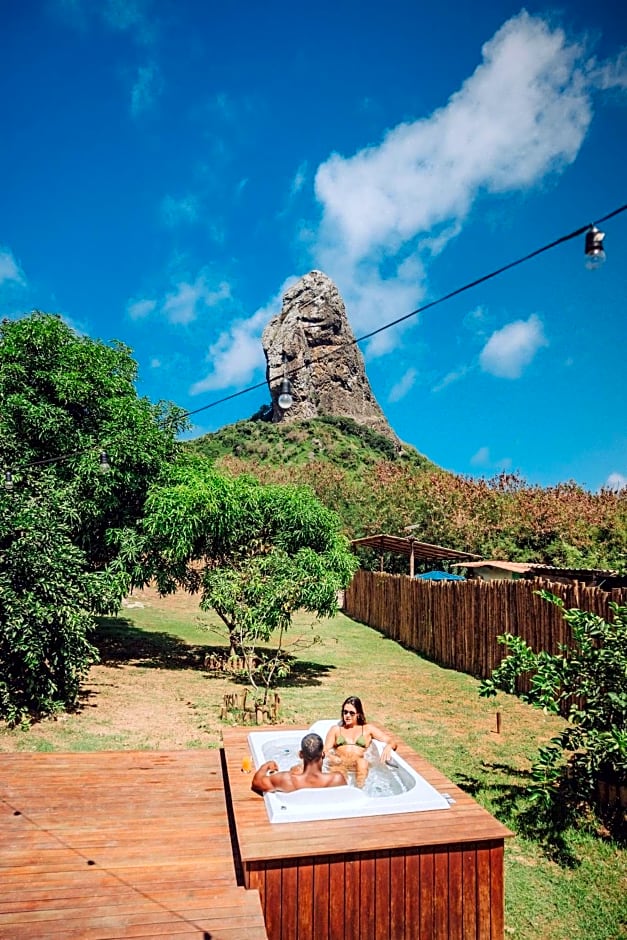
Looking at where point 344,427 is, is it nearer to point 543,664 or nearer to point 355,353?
point 355,353

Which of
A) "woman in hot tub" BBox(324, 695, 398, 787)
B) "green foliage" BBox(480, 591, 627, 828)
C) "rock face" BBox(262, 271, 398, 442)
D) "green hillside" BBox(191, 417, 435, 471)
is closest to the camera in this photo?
"green foliage" BBox(480, 591, 627, 828)

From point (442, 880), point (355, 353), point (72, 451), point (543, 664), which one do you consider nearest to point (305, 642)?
point (72, 451)

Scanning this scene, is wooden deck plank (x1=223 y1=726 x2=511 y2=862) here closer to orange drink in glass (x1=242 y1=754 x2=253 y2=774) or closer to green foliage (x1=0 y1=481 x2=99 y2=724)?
orange drink in glass (x1=242 y1=754 x2=253 y2=774)

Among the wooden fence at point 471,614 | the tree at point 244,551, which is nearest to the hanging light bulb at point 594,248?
the wooden fence at point 471,614

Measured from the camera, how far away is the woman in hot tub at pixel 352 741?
5.85 metres

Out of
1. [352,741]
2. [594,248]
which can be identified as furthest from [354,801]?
[594,248]

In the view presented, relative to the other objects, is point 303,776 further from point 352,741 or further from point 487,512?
point 487,512

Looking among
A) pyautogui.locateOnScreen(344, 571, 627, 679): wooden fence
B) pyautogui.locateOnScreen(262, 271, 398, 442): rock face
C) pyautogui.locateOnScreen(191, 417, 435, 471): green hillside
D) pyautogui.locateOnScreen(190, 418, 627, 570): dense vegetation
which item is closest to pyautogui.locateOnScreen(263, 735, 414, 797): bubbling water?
pyautogui.locateOnScreen(344, 571, 627, 679): wooden fence

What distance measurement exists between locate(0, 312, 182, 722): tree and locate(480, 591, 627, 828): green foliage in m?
5.63

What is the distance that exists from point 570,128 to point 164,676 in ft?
38.6

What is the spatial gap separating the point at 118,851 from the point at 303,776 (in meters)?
1.38

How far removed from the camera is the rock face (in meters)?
66.2

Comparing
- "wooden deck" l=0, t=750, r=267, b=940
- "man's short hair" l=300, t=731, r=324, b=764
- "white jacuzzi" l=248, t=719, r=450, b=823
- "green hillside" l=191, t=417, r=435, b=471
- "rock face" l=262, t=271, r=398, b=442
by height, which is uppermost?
"rock face" l=262, t=271, r=398, b=442

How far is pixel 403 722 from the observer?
8.58 metres
